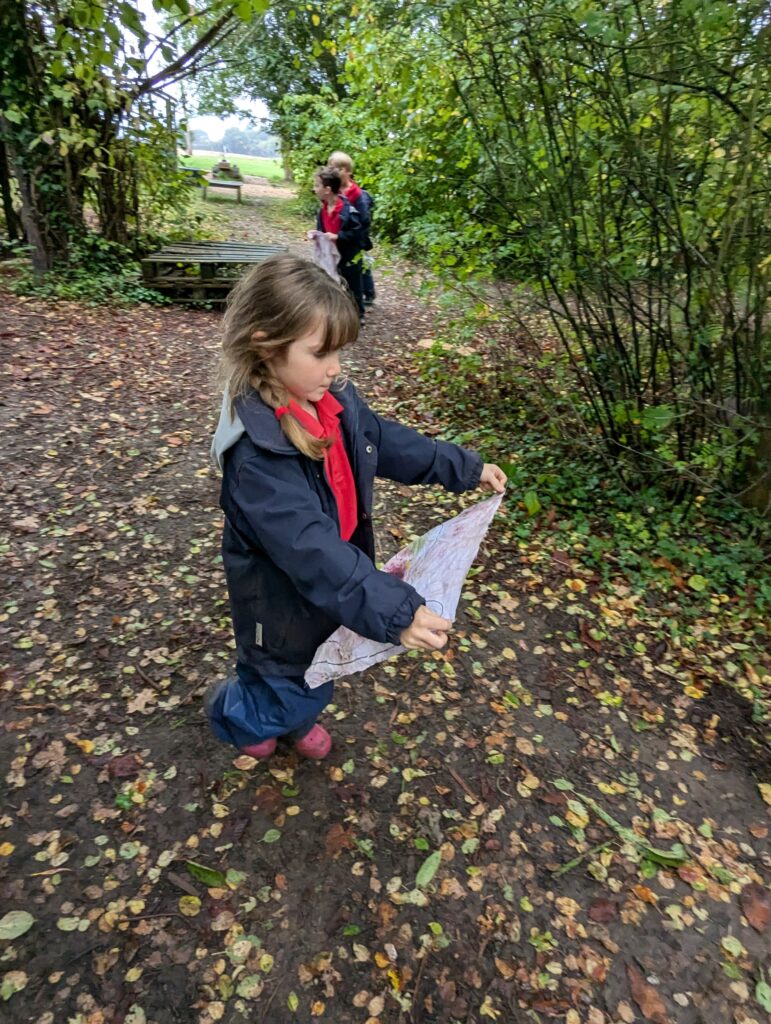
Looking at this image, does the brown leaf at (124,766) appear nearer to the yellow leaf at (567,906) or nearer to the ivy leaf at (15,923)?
the ivy leaf at (15,923)

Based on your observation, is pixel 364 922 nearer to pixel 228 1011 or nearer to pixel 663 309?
pixel 228 1011

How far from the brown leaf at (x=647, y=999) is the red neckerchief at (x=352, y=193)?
680cm

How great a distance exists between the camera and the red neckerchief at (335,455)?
71.9 inches

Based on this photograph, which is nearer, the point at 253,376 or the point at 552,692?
the point at 253,376

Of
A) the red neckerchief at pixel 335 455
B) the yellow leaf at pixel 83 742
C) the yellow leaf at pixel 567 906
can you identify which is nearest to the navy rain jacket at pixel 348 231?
the red neckerchief at pixel 335 455

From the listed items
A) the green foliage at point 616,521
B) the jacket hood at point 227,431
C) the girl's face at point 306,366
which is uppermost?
the girl's face at point 306,366

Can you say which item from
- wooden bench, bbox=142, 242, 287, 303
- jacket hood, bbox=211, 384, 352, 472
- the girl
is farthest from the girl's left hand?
wooden bench, bbox=142, 242, 287, 303

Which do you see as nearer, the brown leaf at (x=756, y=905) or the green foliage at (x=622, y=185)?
the brown leaf at (x=756, y=905)

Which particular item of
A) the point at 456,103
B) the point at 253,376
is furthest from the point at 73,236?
→ the point at 253,376

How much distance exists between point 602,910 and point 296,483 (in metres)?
1.77

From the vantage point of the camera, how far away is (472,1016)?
1.87m

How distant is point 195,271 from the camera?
25.4 feet

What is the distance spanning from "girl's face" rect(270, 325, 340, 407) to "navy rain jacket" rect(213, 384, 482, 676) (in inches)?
4.3

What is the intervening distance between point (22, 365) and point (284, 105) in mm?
11687
